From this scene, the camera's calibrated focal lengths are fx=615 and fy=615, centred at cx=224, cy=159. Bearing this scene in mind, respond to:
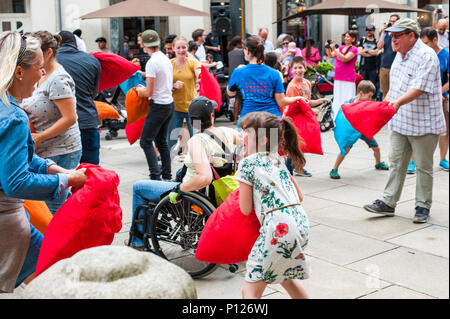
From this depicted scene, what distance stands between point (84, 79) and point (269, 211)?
2.91m

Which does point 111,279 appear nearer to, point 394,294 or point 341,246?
point 394,294

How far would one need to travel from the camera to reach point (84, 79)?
5.55 m

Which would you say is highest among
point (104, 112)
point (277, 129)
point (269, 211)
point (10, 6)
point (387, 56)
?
point (10, 6)

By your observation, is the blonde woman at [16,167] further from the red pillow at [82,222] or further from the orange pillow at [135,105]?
the orange pillow at [135,105]

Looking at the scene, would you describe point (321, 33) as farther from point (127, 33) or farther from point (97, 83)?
point (97, 83)

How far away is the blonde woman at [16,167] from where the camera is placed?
2.99m

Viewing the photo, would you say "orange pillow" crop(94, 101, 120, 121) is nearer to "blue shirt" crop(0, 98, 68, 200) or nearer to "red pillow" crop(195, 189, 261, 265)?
"red pillow" crop(195, 189, 261, 265)

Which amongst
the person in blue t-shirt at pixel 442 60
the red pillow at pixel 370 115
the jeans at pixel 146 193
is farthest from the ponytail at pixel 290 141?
the person in blue t-shirt at pixel 442 60

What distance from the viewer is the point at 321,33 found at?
21.2 meters

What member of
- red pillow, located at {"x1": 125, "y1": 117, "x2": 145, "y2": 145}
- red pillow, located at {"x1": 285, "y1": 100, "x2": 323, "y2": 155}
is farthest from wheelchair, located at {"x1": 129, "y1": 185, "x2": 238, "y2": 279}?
red pillow, located at {"x1": 125, "y1": 117, "x2": 145, "y2": 145}

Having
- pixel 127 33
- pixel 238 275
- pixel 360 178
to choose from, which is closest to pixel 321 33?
pixel 127 33

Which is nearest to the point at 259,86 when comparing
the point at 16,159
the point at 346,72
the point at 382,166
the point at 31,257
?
the point at 382,166

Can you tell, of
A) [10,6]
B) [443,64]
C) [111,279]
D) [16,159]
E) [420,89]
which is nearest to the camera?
[111,279]

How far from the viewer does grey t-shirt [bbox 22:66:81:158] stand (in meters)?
4.29
